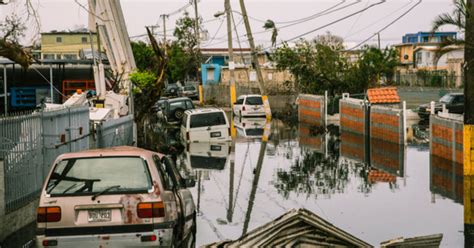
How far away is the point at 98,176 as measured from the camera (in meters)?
11.4

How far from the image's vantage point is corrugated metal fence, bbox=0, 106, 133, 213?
51.2 feet

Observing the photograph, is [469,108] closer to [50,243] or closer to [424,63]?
[50,243]

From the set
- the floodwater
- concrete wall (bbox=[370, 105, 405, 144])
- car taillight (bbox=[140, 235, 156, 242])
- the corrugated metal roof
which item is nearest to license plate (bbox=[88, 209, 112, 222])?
car taillight (bbox=[140, 235, 156, 242])

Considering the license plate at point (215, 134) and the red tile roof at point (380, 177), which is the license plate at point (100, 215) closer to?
the red tile roof at point (380, 177)

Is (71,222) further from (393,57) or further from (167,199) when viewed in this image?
(393,57)

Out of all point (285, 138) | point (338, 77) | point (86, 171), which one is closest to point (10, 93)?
point (285, 138)

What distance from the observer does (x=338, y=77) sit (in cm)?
5794

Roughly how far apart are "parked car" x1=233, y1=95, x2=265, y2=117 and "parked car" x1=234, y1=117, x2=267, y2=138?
444mm

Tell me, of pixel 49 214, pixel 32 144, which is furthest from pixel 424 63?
pixel 49 214

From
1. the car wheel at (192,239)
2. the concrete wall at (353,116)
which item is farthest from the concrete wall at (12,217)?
the concrete wall at (353,116)

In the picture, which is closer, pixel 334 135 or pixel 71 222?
pixel 71 222

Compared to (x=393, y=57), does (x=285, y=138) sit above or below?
below

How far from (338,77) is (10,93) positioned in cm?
2404

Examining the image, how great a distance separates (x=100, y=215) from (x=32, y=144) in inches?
275
